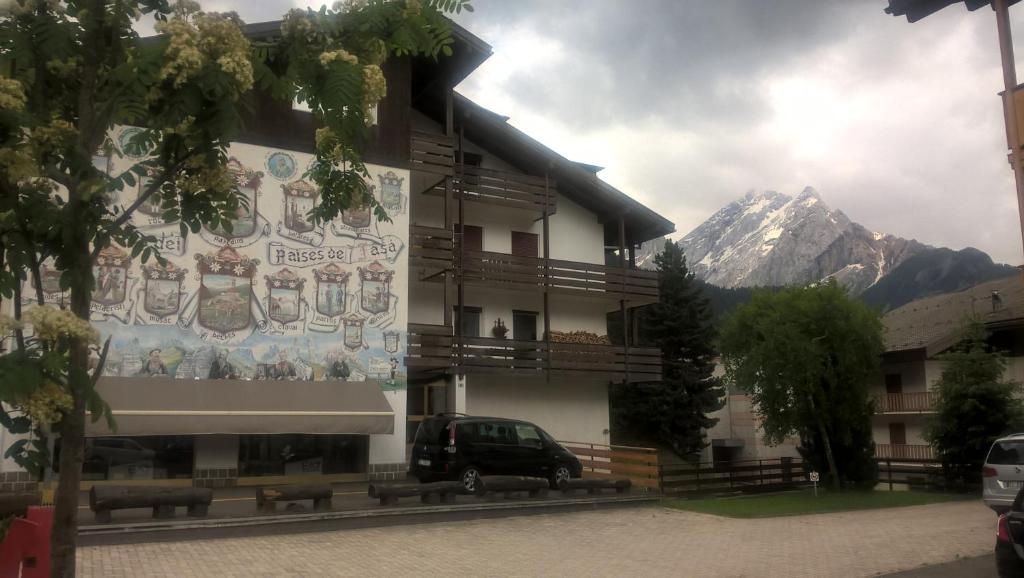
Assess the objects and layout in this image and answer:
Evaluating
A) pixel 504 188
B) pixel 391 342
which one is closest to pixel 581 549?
pixel 391 342

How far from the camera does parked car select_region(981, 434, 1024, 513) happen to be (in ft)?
52.4

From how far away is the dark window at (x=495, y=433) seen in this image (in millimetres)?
19422

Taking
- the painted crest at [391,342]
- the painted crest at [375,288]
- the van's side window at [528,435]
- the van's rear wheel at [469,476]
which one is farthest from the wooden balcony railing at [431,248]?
the van's rear wheel at [469,476]

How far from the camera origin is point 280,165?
21688mm

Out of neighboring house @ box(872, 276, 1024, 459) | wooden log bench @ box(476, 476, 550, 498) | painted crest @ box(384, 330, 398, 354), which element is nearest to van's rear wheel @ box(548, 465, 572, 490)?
wooden log bench @ box(476, 476, 550, 498)

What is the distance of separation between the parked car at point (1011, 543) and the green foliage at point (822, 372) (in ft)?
50.4

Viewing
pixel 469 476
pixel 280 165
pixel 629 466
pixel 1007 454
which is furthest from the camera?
pixel 629 466

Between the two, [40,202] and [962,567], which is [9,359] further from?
[962,567]

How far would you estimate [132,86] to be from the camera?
4.49 metres

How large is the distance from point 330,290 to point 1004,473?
1575 centimetres

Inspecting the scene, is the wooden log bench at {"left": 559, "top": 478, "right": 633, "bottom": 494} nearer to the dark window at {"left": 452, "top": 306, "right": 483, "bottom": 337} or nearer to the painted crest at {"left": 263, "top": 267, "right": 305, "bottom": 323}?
the painted crest at {"left": 263, "top": 267, "right": 305, "bottom": 323}

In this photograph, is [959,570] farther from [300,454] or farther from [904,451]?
[904,451]

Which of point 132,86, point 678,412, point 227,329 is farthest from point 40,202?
point 678,412

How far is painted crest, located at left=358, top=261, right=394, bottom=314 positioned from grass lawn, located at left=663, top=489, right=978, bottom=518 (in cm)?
895
